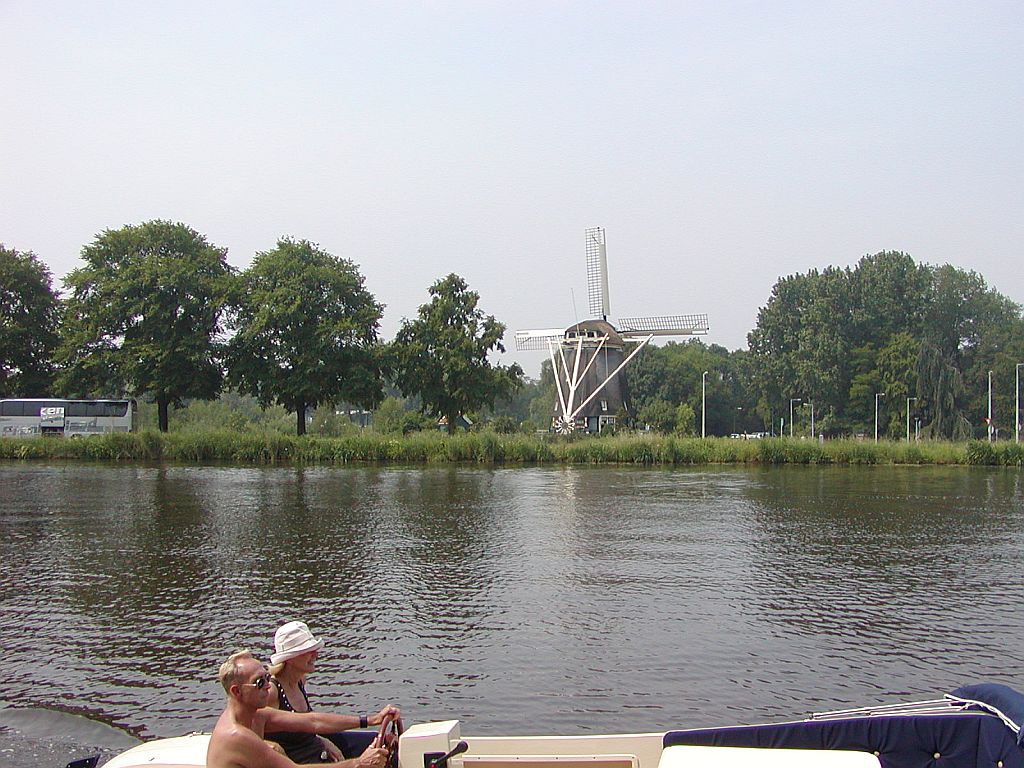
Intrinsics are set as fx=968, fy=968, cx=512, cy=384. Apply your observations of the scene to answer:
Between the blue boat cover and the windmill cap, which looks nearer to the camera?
the blue boat cover

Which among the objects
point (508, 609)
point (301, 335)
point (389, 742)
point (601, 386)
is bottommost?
point (508, 609)

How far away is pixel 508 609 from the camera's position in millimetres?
12922

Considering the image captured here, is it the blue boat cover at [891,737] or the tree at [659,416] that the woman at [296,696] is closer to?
the blue boat cover at [891,737]

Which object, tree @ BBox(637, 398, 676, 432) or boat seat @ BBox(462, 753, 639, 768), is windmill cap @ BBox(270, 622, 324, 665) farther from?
tree @ BBox(637, 398, 676, 432)

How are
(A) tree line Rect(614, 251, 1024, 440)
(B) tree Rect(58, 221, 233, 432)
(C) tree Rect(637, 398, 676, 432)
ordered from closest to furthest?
(B) tree Rect(58, 221, 233, 432), (A) tree line Rect(614, 251, 1024, 440), (C) tree Rect(637, 398, 676, 432)

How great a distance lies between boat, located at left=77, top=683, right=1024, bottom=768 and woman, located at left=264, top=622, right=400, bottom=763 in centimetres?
17

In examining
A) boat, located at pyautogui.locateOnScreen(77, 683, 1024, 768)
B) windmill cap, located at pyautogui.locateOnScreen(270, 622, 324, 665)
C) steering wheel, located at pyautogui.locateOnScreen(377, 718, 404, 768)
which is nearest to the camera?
boat, located at pyautogui.locateOnScreen(77, 683, 1024, 768)

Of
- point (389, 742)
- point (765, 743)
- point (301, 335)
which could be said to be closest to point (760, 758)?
point (765, 743)

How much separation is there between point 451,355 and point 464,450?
9.51 meters

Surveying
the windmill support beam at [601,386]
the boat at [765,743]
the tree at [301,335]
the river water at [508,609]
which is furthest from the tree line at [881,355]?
the boat at [765,743]

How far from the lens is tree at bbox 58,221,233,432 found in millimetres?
51906

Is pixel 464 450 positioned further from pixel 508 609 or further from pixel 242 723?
pixel 242 723

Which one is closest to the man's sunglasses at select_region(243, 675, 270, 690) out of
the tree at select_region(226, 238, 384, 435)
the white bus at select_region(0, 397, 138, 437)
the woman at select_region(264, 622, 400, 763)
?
the woman at select_region(264, 622, 400, 763)

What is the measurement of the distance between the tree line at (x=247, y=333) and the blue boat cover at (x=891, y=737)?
4740 cm
